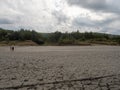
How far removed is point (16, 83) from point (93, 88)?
3.57 m

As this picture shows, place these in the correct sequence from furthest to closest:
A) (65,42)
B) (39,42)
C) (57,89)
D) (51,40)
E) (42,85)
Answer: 1. (51,40)
2. (39,42)
3. (65,42)
4. (42,85)
5. (57,89)

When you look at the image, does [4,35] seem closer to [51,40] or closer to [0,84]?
[51,40]

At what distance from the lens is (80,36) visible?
11250 centimetres

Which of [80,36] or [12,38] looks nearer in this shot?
[12,38]

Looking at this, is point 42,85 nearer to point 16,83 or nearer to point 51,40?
point 16,83

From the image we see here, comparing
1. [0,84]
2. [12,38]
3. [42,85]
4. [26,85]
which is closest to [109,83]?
[42,85]

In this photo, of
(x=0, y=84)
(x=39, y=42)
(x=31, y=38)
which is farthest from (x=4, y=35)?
(x=0, y=84)

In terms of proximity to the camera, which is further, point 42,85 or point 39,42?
point 39,42

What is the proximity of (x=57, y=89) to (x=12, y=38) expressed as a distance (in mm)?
96482

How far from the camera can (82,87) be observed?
684cm

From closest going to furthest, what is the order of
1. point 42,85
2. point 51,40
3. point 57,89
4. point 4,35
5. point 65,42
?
1. point 57,89
2. point 42,85
3. point 65,42
4. point 4,35
5. point 51,40

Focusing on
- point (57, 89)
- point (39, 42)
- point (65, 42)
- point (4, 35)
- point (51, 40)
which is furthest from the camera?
point (51, 40)

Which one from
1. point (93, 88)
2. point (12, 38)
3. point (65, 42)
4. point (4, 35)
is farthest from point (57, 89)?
point (4, 35)

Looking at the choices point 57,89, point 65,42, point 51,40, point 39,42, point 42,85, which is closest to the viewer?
point 57,89
